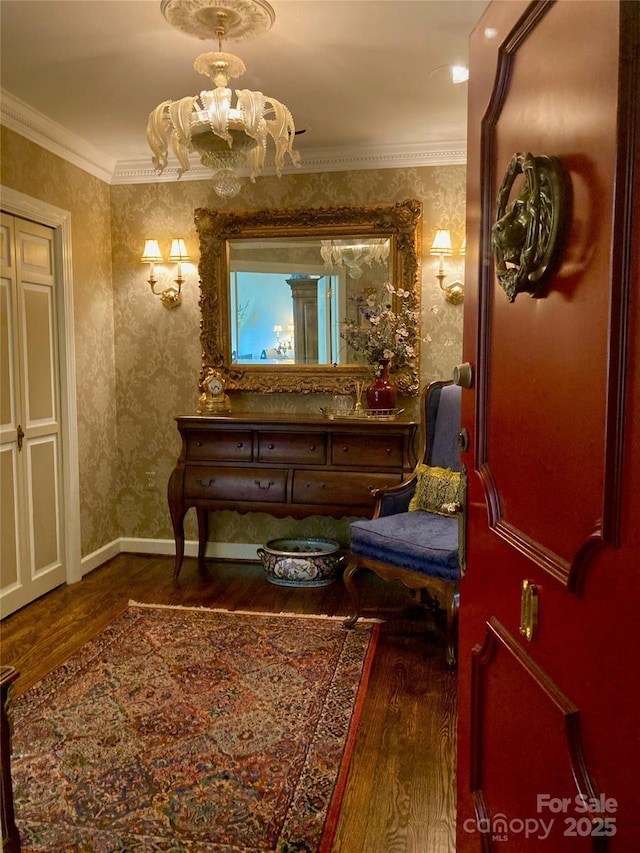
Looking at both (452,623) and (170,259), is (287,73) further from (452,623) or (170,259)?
(452,623)

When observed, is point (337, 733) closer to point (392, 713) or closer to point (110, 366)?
point (392, 713)

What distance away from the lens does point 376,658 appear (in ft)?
8.64

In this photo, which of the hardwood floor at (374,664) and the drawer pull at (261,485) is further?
the drawer pull at (261,485)

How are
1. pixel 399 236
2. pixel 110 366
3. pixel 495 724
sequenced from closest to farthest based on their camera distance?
pixel 495 724 → pixel 399 236 → pixel 110 366

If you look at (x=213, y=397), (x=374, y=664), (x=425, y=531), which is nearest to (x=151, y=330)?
(x=213, y=397)

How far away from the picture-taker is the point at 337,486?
11.0 feet

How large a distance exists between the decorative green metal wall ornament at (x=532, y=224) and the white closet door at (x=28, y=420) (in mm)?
2872

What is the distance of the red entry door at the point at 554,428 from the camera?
0.65 m

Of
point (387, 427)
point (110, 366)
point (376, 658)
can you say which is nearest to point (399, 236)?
point (387, 427)

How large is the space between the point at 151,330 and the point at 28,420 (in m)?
1.06

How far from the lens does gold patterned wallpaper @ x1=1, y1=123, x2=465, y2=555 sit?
366cm

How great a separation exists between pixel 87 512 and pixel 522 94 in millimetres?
3568

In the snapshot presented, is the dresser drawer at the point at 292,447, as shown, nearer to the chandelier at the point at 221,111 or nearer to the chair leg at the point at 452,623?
the chair leg at the point at 452,623

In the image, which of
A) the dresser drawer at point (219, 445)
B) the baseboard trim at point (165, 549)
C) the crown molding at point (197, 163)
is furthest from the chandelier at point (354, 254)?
the baseboard trim at point (165, 549)
